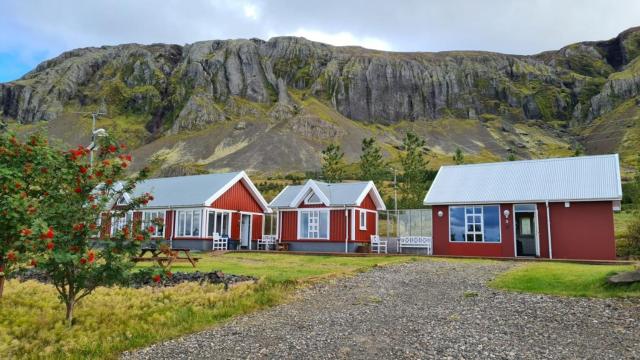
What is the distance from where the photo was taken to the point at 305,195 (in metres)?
32.4

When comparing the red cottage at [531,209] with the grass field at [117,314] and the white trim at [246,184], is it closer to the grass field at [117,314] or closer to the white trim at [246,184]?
the white trim at [246,184]

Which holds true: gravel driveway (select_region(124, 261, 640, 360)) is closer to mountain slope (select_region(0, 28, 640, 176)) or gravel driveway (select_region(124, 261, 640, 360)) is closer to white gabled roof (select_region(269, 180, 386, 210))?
white gabled roof (select_region(269, 180, 386, 210))

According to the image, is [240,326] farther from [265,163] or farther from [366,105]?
[366,105]

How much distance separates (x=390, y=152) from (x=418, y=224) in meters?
112

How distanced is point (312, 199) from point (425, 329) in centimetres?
2345

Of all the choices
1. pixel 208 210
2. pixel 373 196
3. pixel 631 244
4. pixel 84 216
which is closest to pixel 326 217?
pixel 373 196

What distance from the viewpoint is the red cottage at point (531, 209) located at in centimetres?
2331

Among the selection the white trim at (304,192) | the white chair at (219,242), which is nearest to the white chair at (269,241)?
the white chair at (219,242)

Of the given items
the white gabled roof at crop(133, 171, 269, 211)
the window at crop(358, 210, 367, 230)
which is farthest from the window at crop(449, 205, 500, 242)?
the white gabled roof at crop(133, 171, 269, 211)

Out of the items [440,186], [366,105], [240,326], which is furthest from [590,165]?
[366,105]

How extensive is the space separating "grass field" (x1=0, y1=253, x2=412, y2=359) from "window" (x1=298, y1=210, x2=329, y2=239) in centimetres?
1697

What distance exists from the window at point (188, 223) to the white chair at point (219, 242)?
48.0 inches

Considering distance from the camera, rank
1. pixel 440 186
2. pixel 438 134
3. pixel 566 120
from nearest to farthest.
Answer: pixel 440 186 → pixel 438 134 → pixel 566 120

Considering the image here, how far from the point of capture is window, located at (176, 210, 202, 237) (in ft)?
106
